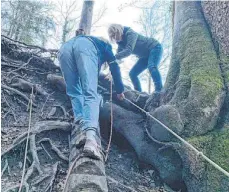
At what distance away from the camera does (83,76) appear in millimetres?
3619

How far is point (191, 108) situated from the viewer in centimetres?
338

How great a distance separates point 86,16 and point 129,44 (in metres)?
3.75

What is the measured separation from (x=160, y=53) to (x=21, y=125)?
2.99 m

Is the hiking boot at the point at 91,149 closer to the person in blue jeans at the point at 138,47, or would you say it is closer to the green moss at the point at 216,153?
the green moss at the point at 216,153

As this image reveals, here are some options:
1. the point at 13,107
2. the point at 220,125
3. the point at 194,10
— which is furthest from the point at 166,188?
the point at 194,10

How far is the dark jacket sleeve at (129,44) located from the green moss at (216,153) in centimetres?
221

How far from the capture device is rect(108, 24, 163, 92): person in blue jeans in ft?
16.2

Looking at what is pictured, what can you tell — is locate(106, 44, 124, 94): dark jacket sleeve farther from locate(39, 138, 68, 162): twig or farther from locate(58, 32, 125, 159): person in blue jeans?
locate(39, 138, 68, 162): twig

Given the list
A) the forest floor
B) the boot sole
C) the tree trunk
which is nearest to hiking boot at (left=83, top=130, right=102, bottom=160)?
the boot sole

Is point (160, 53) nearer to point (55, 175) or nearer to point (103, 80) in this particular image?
point (103, 80)

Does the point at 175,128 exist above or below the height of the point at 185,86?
below

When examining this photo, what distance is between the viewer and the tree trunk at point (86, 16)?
8.06 metres

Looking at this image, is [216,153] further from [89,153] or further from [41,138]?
[41,138]

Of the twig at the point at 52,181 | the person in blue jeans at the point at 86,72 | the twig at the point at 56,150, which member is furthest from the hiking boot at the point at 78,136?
the twig at the point at 52,181
